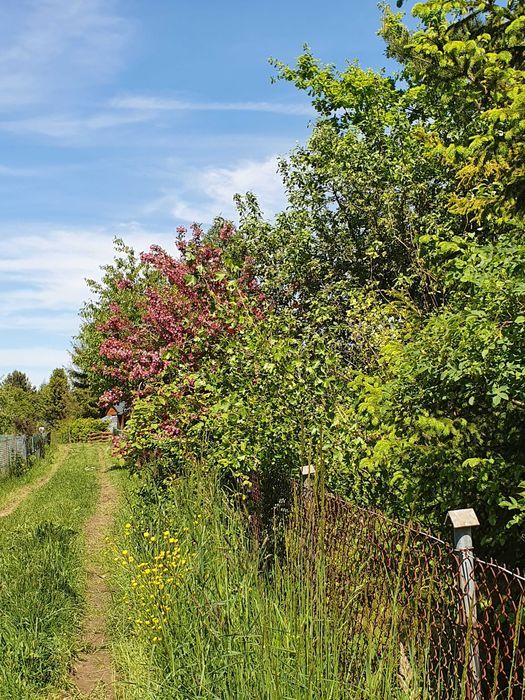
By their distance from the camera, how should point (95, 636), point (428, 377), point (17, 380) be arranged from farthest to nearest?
point (17, 380) < point (95, 636) < point (428, 377)

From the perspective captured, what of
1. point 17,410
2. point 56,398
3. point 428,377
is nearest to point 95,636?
point 428,377

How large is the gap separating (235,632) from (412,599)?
37.5 inches

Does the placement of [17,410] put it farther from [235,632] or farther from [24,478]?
[235,632]

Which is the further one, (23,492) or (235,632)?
(23,492)

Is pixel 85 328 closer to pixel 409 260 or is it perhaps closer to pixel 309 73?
pixel 309 73

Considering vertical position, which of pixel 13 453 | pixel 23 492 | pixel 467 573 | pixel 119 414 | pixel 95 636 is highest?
pixel 119 414

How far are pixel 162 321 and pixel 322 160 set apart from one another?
4434 mm

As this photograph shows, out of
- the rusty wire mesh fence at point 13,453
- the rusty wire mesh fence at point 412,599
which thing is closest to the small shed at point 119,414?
the rusty wire mesh fence at point 13,453

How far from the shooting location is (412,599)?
382cm

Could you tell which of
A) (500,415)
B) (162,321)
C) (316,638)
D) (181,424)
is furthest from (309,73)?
(316,638)

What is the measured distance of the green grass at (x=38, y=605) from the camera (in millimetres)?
4641

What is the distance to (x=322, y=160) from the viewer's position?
46.0ft

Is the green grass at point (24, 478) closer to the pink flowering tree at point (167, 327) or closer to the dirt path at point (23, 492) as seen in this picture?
the dirt path at point (23, 492)

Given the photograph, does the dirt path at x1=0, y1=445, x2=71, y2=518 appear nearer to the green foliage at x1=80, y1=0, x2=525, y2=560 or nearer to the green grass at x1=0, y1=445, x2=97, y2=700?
the green grass at x1=0, y1=445, x2=97, y2=700
